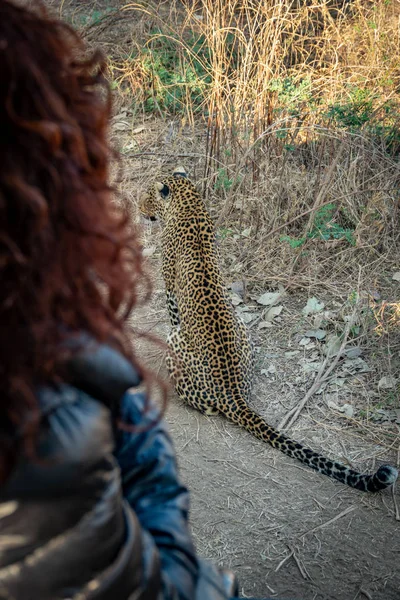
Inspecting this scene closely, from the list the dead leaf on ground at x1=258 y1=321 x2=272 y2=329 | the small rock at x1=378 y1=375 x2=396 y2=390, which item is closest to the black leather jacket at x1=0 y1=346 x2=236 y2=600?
the small rock at x1=378 y1=375 x2=396 y2=390

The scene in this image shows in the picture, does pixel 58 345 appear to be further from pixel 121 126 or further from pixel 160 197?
pixel 121 126

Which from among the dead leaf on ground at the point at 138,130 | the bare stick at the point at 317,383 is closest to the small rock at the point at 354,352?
the bare stick at the point at 317,383

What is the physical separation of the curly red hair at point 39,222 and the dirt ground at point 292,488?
5.04 feet

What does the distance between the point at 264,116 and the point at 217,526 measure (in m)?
3.31

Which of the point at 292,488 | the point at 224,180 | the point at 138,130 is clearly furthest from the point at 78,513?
the point at 138,130

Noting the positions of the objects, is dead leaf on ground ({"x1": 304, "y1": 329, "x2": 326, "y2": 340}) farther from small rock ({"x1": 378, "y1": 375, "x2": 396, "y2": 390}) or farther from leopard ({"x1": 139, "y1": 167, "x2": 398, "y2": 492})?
small rock ({"x1": 378, "y1": 375, "x2": 396, "y2": 390})

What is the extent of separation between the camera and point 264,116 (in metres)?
5.47

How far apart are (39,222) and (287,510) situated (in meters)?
2.59

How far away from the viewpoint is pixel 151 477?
1.56m

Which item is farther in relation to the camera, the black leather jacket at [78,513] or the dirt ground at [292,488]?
the dirt ground at [292,488]

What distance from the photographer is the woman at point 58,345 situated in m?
1.09

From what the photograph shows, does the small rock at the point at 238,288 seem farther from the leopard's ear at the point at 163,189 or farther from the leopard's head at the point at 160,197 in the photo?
the leopard's ear at the point at 163,189

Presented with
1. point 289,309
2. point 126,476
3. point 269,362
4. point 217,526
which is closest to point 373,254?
point 289,309

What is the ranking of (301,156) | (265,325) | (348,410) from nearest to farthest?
(348,410) < (265,325) < (301,156)
